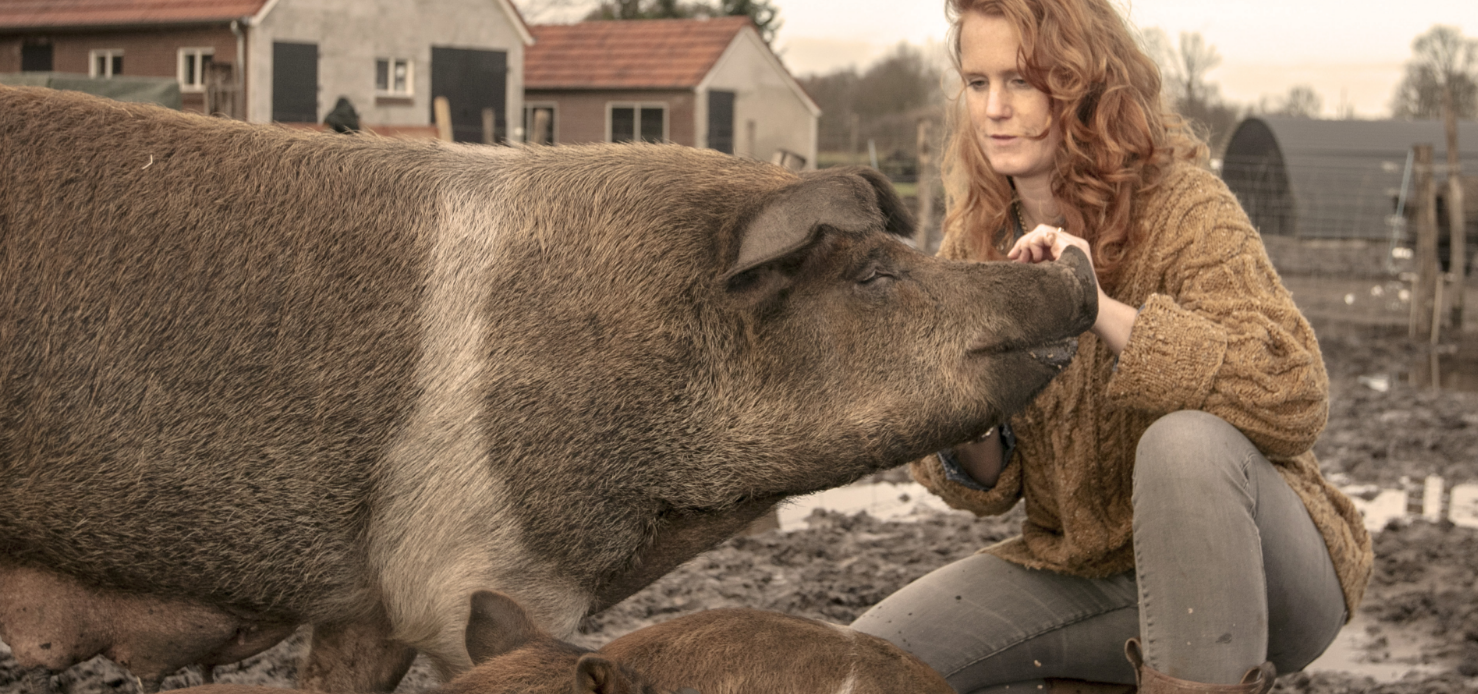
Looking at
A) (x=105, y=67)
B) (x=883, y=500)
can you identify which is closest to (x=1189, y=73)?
(x=105, y=67)

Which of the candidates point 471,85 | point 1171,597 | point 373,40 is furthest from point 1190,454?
point 471,85

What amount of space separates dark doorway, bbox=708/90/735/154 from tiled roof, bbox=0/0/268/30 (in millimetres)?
11971

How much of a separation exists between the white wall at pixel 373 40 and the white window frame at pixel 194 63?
3.76ft

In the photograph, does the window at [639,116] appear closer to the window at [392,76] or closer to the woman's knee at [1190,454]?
the window at [392,76]

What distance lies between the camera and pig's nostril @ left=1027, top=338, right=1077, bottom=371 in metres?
3.04

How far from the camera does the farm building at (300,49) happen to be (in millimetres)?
23391

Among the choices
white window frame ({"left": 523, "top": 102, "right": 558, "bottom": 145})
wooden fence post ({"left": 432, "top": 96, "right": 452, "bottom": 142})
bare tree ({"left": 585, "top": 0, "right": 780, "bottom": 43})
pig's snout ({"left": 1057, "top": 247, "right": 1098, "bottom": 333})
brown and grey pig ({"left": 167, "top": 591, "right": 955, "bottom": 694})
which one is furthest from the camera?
bare tree ({"left": 585, "top": 0, "right": 780, "bottom": 43})

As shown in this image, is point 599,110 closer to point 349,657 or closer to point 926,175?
point 926,175

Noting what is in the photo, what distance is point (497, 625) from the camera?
254cm

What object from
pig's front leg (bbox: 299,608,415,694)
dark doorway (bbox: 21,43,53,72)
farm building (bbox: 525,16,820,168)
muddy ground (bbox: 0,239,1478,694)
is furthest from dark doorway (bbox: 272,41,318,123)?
pig's front leg (bbox: 299,608,415,694)

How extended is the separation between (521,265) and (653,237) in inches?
11.3

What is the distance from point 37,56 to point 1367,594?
26.5m

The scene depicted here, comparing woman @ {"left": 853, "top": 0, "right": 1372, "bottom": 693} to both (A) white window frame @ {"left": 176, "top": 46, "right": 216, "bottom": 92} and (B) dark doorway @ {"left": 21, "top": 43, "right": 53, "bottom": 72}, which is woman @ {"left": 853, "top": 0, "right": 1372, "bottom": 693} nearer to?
(A) white window frame @ {"left": 176, "top": 46, "right": 216, "bottom": 92}

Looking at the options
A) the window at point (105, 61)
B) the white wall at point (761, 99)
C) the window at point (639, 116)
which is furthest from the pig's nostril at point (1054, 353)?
the window at point (639, 116)
